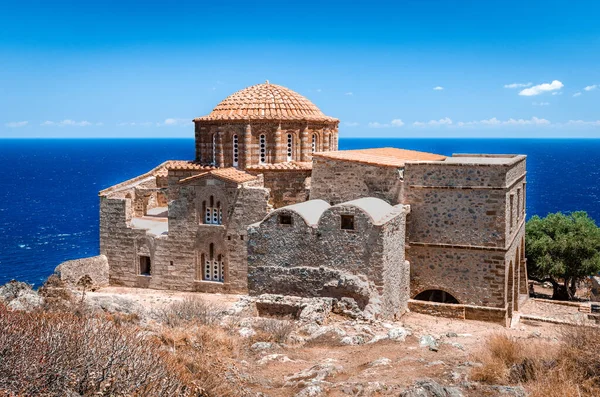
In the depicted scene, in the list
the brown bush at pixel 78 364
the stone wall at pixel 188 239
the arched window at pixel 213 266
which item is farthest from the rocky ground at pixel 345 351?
the arched window at pixel 213 266

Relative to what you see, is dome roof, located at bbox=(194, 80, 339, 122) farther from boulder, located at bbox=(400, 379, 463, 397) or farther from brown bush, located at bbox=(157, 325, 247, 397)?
boulder, located at bbox=(400, 379, 463, 397)

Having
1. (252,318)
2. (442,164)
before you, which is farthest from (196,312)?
(442,164)

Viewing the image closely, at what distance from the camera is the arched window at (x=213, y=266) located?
22328mm

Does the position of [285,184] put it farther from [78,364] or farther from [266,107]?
[78,364]

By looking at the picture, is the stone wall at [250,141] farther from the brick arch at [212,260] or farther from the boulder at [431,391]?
the boulder at [431,391]

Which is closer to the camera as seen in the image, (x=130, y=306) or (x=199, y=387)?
(x=199, y=387)

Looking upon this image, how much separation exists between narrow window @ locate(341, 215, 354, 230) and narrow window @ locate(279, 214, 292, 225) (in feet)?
5.39

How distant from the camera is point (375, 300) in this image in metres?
16.4

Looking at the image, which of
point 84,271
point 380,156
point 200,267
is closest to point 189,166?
point 200,267

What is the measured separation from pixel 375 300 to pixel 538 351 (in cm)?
646

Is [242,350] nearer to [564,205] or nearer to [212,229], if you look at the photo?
[212,229]

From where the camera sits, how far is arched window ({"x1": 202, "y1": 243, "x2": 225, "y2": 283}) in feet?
73.3

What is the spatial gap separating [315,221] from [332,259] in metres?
1.27

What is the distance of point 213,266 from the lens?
2247 centimetres
